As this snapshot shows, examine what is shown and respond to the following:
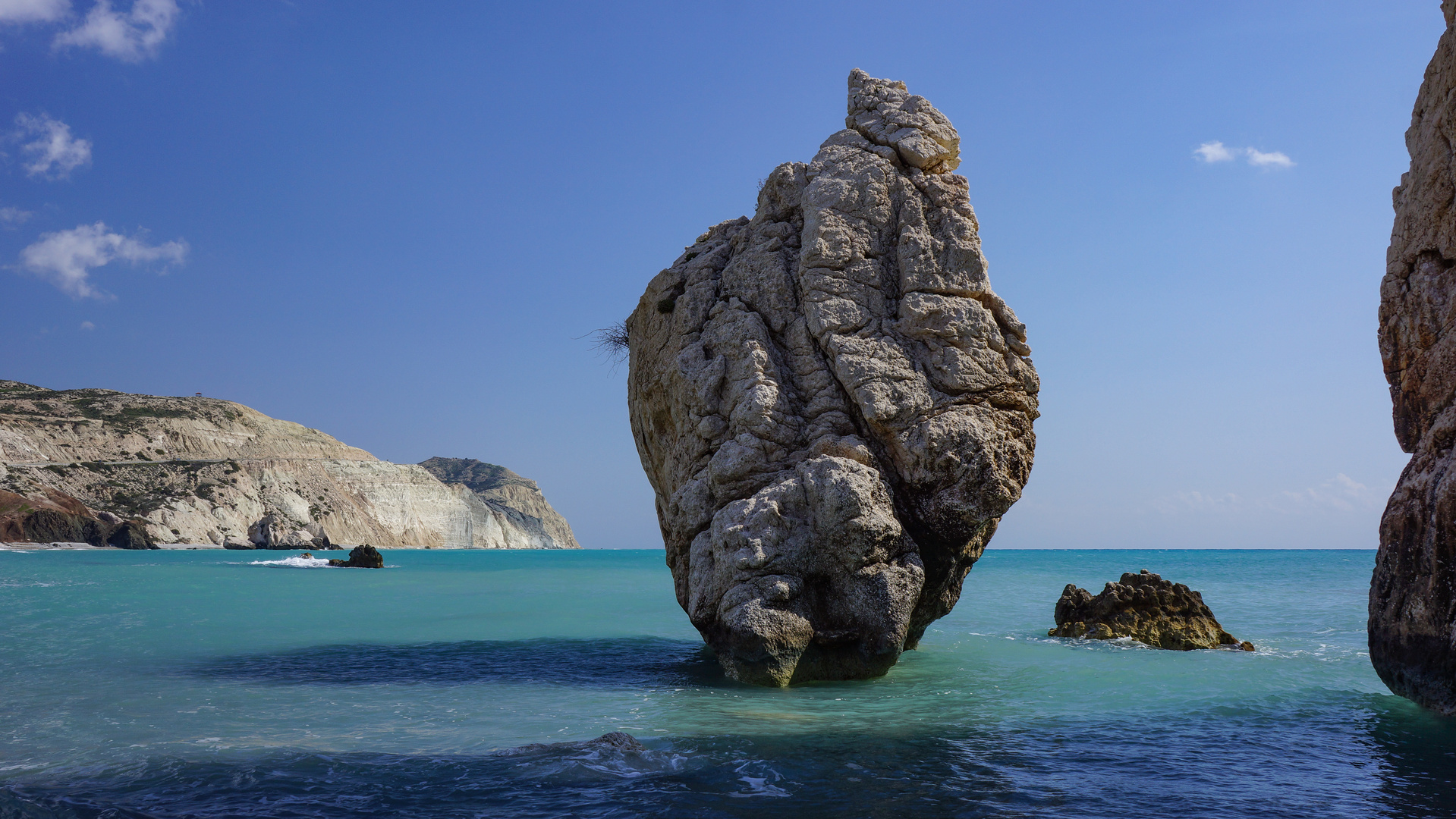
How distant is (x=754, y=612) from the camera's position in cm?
1130

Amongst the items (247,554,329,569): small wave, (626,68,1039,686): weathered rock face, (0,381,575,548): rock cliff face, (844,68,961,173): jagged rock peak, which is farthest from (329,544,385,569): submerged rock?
(844,68,961,173): jagged rock peak

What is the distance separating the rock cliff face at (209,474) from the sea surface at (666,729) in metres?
76.8

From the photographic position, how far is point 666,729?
940 centimetres

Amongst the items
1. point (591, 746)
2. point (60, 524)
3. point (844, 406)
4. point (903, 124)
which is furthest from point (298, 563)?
point (591, 746)

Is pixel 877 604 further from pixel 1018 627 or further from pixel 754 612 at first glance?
pixel 1018 627

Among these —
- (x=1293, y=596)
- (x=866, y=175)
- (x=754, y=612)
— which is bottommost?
(x=1293, y=596)

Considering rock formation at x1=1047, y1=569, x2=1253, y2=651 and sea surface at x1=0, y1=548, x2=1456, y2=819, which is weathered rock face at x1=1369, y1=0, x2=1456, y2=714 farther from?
rock formation at x1=1047, y1=569, x2=1253, y2=651

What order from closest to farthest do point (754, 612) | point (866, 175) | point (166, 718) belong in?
point (166, 718), point (754, 612), point (866, 175)

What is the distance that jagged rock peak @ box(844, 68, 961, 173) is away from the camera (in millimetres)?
13758

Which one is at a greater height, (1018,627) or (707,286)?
(707,286)

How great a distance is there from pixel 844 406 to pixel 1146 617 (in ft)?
34.3

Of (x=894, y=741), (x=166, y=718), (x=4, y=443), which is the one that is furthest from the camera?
(x=4, y=443)

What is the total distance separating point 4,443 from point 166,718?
97.2m

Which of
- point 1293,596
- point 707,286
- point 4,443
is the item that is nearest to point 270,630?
point 707,286
